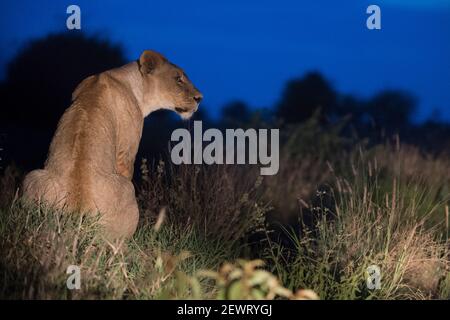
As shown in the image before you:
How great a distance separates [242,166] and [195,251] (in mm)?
3730

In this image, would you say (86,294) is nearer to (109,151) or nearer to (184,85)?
(109,151)

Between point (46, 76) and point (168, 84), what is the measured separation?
451 inches

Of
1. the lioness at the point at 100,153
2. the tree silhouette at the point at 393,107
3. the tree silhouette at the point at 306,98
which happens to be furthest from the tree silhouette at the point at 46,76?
the tree silhouette at the point at 393,107

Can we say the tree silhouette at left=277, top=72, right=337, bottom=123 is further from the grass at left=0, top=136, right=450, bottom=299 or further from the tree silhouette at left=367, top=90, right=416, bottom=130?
the grass at left=0, top=136, right=450, bottom=299

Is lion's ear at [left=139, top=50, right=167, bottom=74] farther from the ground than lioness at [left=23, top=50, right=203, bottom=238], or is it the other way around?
lion's ear at [left=139, top=50, right=167, bottom=74]

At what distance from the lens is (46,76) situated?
18.9 metres

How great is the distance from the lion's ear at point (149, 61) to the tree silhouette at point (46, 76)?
862cm

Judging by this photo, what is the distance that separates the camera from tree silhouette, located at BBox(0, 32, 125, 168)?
711 inches

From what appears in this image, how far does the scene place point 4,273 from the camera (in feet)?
17.3

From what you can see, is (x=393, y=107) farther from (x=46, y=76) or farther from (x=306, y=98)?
(x=46, y=76)

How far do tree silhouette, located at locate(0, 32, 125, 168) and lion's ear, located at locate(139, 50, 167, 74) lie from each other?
8.62 m

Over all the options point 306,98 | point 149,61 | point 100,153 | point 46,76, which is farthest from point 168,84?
point 306,98

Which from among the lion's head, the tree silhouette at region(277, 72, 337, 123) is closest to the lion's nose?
the lion's head
